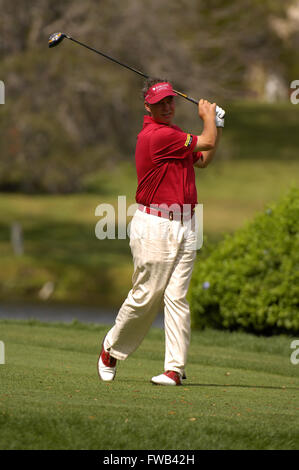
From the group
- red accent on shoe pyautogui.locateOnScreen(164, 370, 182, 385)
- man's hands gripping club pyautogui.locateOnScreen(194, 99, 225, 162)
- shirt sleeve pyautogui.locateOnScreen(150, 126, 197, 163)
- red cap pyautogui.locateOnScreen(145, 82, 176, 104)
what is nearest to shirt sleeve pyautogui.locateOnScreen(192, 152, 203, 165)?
man's hands gripping club pyautogui.locateOnScreen(194, 99, 225, 162)

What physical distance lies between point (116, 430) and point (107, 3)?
1795cm

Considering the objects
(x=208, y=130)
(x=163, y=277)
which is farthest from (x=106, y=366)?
(x=208, y=130)

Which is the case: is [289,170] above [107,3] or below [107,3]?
below

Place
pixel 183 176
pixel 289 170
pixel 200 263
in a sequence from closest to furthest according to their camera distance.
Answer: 1. pixel 183 176
2. pixel 200 263
3. pixel 289 170

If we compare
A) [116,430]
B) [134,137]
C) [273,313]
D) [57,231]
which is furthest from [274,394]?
[57,231]

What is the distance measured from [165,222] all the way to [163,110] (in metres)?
0.82

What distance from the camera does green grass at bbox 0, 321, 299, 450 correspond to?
17.1ft

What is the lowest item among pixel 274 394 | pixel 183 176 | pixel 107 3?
pixel 274 394

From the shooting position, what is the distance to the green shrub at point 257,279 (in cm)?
1139

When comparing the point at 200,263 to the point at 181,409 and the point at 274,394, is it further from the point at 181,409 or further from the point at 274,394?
the point at 181,409

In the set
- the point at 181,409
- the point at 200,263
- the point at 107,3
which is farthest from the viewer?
the point at 107,3

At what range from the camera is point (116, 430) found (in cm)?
527

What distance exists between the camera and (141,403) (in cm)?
612
